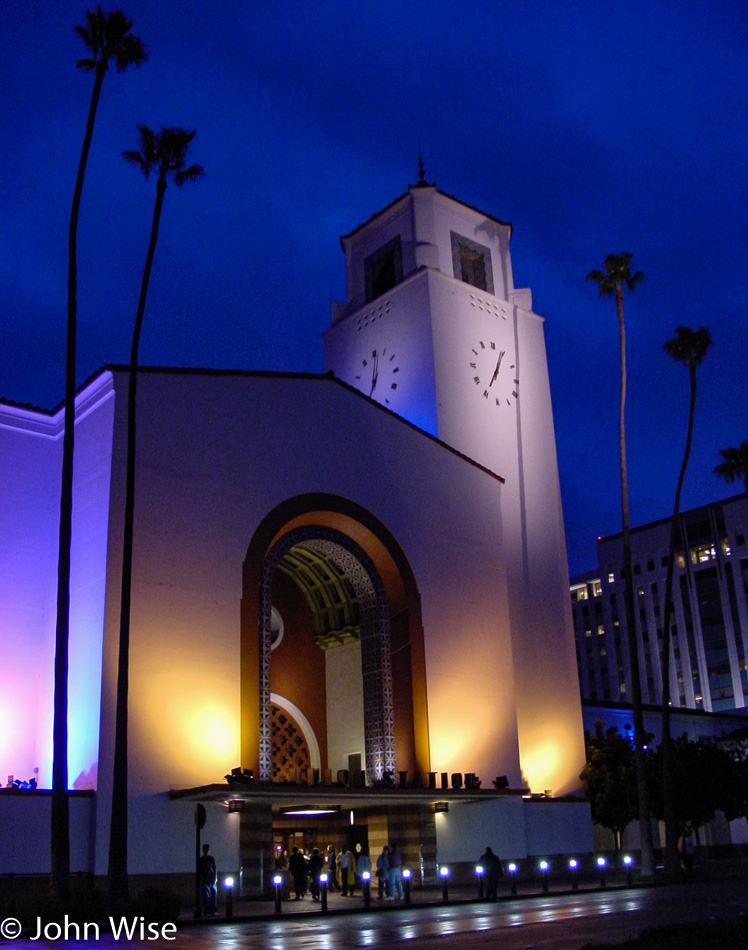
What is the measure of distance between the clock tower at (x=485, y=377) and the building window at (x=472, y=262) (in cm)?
5

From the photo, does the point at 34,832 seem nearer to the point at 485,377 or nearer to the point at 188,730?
the point at 188,730

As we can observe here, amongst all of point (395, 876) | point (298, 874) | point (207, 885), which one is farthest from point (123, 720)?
point (395, 876)

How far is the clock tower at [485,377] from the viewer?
31.2 m

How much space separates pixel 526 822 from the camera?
91.6ft

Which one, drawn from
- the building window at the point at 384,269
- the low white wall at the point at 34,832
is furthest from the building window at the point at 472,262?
the low white wall at the point at 34,832

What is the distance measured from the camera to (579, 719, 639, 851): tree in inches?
1224

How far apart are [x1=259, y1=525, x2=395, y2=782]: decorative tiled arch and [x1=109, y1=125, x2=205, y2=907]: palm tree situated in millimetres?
5997

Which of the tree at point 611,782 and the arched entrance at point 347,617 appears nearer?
the arched entrance at point 347,617

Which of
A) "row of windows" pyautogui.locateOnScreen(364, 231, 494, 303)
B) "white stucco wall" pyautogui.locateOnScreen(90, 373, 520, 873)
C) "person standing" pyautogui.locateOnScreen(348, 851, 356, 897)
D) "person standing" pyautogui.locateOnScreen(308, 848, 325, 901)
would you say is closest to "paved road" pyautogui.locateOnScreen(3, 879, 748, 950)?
"person standing" pyautogui.locateOnScreen(308, 848, 325, 901)

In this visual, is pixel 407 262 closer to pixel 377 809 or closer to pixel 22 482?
pixel 22 482

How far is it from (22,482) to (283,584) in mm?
8588

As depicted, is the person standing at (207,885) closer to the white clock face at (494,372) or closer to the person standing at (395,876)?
the person standing at (395,876)

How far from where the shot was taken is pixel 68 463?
706 inches

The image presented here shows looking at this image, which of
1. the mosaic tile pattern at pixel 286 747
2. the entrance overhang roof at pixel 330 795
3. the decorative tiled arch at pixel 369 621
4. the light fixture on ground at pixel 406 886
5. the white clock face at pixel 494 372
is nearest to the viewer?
the entrance overhang roof at pixel 330 795
